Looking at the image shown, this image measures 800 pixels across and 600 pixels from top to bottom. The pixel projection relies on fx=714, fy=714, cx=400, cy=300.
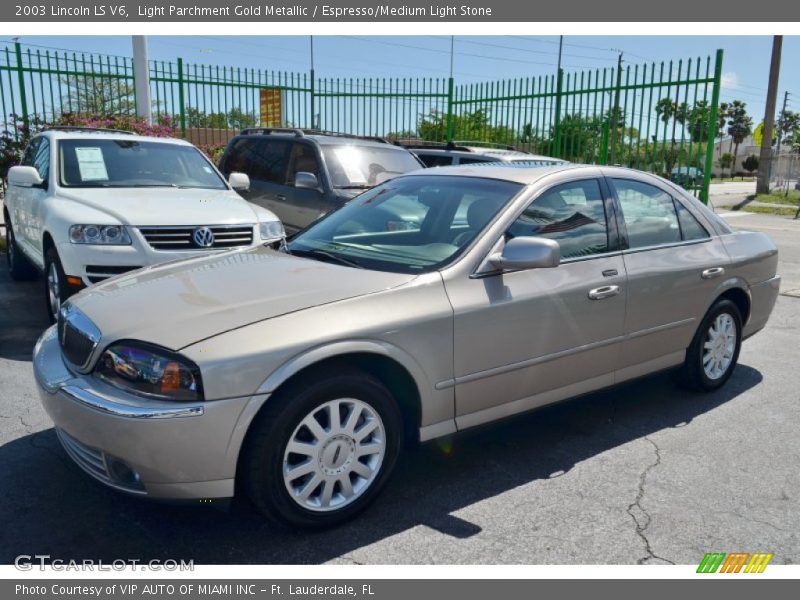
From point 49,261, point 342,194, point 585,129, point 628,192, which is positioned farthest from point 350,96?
point 628,192

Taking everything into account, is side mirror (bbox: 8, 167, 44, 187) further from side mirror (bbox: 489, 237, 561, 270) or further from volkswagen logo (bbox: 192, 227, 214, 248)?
side mirror (bbox: 489, 237, 561, 270)

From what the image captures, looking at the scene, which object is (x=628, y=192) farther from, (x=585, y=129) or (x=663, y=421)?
(x=585, y=129)

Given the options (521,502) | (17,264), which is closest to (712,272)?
(521,502)

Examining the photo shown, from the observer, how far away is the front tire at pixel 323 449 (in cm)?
290

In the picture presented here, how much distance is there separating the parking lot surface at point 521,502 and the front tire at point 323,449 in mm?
148

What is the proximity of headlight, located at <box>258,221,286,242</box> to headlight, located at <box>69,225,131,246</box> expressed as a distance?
1.16 m

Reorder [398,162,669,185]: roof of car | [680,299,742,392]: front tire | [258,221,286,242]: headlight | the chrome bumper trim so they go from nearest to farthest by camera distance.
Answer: the chrome bumper trim < [398,162,669,185]: roof of car < [680,299,742,392]: front tire < [258,221,286,242]: headlight

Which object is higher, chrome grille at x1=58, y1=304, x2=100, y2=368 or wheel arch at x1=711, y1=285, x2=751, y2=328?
chrome grille at x1=58, y1=304, x2=100, y2=368

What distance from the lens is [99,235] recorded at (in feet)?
18.4

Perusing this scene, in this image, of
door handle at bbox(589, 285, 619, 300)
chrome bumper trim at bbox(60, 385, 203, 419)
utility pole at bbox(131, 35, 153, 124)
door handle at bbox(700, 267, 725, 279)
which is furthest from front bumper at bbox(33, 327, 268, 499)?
utility pole at bbox(131, 35, 153, 124)

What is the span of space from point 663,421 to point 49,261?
505 centimetres

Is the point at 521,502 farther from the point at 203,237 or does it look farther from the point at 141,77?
the point at 141,77

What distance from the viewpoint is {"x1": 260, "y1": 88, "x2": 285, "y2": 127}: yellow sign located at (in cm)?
1465

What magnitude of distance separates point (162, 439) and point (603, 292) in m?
2.49
